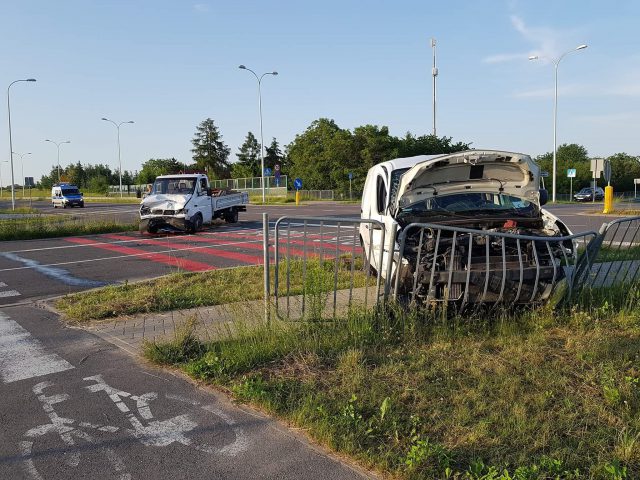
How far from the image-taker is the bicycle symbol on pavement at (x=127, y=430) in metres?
3.43

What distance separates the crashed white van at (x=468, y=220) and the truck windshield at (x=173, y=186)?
13418mm

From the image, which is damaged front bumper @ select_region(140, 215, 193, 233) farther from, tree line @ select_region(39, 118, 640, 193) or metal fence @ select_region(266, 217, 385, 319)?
tree line @ select_region(39, 118, 640, 193)

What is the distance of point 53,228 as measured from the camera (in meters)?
19.4

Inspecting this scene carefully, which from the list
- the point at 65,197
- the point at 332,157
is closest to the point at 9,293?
the point at 65,197

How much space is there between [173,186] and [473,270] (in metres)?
15.9

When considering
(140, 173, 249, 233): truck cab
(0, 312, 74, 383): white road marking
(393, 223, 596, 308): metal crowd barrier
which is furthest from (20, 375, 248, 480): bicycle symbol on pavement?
(140, 173, 249, 233): truck cab

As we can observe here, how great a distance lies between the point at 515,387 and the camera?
4051mm

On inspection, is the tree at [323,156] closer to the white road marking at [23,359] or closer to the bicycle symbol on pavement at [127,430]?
the white road marking at [23,359]

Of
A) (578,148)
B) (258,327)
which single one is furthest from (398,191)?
(578,148)

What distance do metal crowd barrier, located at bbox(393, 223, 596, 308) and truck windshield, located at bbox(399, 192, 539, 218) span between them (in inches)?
28.4

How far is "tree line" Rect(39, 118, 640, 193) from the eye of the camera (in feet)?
196

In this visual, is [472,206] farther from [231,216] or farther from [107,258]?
[231,216]

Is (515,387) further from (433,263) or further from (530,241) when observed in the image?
(530,241)

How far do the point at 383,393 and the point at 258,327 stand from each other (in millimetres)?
1840
